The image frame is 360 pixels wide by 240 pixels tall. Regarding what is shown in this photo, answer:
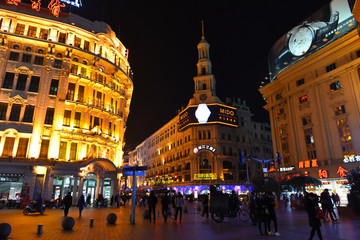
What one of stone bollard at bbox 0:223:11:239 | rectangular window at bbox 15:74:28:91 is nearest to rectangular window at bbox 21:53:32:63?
rectangular window at bbox 15:74:28:91

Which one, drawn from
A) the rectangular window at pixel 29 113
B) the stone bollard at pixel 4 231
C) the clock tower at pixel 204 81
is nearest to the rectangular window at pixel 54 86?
the rectangular window at pixel 29 113

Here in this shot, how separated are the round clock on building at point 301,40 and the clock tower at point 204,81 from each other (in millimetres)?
20802

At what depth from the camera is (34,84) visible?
2980 cm

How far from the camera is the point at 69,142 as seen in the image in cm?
2941

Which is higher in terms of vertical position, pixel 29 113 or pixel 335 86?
pixel 335 86

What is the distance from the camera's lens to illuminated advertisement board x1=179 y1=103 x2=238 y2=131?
2313 inches

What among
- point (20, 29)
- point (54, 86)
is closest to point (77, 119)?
point (54, 86)

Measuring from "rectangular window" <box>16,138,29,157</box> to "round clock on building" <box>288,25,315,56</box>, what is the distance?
5127 centimetres

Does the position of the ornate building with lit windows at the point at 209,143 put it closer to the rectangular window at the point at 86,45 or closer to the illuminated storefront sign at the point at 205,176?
the illuminated storefront sign at the point at 205,176

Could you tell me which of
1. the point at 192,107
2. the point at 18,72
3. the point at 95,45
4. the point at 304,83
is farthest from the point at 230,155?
the point at 18,72

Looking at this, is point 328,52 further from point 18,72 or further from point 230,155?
point 18,72

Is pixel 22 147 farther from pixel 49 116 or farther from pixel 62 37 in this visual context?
pixel 62 37

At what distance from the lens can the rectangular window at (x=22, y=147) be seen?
2702 centimetres

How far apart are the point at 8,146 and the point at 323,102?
48.0 meters
